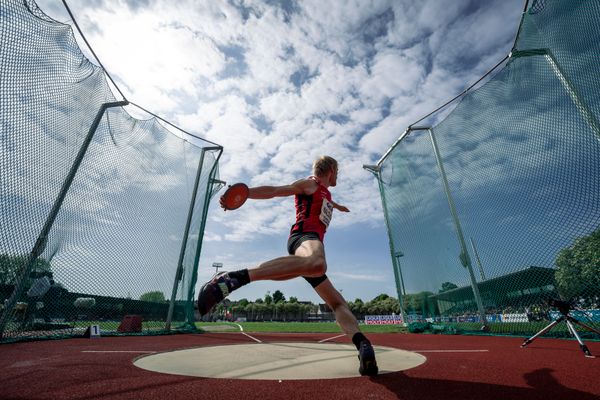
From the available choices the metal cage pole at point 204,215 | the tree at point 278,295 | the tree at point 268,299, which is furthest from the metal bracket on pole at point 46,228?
the tree at point 278,295

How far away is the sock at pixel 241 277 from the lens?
2483 millimetres

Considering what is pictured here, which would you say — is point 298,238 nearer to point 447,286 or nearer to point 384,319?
point 447,286

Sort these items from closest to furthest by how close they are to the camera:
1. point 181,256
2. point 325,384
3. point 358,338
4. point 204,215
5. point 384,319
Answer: point 325,384 → point 358,338 → point 181,256 → point 204,215 → point 384,319

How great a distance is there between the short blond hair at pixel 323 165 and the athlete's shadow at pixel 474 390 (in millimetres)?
2232

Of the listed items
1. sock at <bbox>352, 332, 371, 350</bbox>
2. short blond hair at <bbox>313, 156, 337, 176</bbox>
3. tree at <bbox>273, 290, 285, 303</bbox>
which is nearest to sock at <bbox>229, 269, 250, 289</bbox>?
sock at <bbox>352, 332, 371, 350</bbox>

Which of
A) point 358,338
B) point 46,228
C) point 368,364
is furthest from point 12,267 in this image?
point 368,364

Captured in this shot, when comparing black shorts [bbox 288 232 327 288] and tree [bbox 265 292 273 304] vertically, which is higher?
tree [bbox 265 292 273 304]

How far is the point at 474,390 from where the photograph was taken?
2176 millimetres

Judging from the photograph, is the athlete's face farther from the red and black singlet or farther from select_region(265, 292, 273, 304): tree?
select_region(265, 292, 273, 304): tree

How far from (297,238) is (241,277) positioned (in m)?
0.86

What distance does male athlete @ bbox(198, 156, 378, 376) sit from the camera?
251cm

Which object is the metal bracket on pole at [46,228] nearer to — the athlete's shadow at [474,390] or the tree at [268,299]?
the athlete's shadow at [474,390]

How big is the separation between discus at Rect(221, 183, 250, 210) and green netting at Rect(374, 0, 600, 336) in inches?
198

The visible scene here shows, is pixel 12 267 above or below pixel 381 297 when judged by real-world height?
below
